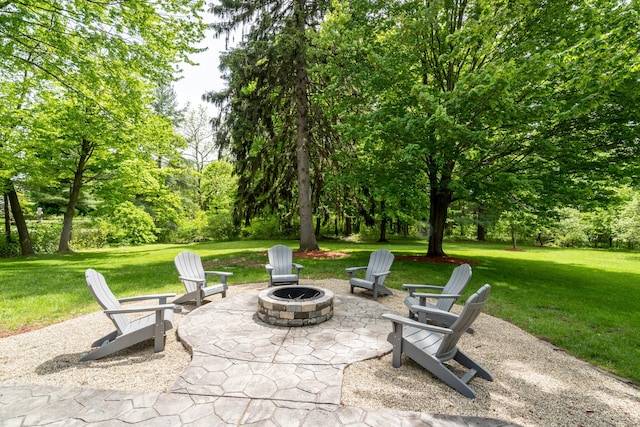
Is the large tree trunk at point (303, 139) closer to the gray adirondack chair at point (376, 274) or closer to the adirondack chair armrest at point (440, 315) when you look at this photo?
the gray adirondack chair at point (376, 274)

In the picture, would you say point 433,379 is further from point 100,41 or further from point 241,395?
point 100,41

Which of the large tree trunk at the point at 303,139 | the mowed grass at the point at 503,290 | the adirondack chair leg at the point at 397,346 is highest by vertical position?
the large tree trunk at the point at 303,139

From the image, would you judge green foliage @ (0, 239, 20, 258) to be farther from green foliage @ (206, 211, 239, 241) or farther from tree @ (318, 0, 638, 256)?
tree @ (318, 0, 638, 256)

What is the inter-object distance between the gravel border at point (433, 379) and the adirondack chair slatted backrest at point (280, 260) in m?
2.79

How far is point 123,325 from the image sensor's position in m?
3.74

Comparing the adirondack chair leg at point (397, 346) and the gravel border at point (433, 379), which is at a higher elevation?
the adirondack chair leg at point (397, 346)

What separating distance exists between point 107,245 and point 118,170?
801 cm

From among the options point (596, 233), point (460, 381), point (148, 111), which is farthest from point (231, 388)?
point (596, 233)

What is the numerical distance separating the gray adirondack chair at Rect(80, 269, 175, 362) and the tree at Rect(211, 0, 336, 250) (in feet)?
27.7

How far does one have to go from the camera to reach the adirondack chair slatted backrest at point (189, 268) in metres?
5.49

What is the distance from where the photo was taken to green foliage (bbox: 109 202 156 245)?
15609 mm

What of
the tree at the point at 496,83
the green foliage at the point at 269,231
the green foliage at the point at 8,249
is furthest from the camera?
the green foliage at the point at 269,231

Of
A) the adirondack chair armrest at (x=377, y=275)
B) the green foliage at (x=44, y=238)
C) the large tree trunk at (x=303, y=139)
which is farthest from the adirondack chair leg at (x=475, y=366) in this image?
the green foliage at (x=44, y=238)

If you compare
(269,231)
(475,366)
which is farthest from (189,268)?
(269,231)
